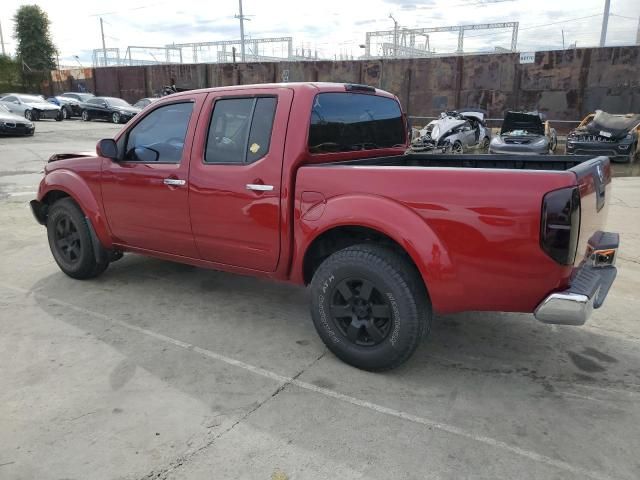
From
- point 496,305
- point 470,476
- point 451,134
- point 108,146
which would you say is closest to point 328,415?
point 470,476

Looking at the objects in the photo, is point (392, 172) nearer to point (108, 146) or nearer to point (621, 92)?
point (108, 146)

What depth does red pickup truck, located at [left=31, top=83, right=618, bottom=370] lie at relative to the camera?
2.69 meters

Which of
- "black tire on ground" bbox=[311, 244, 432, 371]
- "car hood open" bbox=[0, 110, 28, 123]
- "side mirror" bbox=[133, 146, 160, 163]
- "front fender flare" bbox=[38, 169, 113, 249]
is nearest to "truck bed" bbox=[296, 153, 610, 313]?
"black tire on ground" bbox=[311, 244, 432, 371]

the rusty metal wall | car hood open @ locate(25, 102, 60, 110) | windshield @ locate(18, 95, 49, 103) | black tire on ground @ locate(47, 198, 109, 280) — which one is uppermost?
the rusty metal wall

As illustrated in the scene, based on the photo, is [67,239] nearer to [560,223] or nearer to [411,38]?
[560,223]

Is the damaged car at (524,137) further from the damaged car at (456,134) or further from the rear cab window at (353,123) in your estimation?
the rear cab window at (353,123)

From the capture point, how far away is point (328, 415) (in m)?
2.86

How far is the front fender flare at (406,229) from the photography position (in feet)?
9.49

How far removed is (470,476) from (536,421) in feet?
2.19

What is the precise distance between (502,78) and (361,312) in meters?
21.9

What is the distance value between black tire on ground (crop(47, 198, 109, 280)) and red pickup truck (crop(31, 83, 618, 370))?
0.02 m

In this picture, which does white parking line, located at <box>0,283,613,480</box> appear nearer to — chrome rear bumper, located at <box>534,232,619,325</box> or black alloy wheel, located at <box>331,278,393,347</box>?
black alloy wheel, located at <box>331,278,393,347</box>

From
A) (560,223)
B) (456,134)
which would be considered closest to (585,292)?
(560,223)

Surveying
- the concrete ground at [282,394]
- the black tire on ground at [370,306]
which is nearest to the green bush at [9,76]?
the concrete ground at [282,394]
